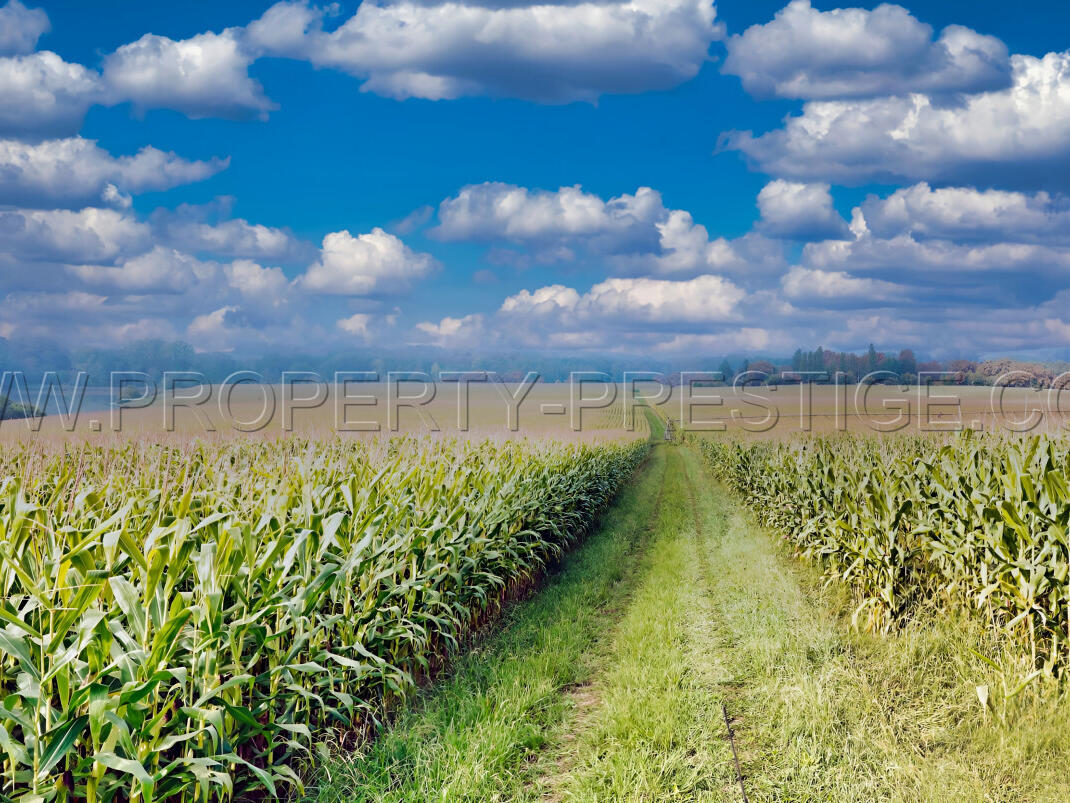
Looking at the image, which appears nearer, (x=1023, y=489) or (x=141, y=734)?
(x=141, y=734)

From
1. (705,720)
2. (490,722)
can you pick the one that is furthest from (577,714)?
(705,720)

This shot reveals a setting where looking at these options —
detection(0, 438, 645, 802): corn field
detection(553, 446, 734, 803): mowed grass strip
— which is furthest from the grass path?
detection(0, 438, 645, 802): corn field

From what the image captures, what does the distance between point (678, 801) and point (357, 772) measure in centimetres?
210

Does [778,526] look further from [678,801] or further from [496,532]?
[678,801]

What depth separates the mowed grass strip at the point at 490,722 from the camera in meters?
4.29

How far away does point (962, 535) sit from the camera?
281 inches

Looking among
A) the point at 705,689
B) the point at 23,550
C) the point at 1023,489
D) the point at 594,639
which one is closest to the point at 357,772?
the point at 23,550

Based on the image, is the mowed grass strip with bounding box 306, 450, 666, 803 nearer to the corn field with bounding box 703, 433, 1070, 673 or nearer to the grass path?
the grass path

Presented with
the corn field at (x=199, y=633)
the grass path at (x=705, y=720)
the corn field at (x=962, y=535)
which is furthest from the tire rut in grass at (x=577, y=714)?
the corn field at (x=962, y=535)

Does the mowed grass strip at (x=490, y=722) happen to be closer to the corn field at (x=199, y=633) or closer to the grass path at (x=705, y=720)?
the grass path at (x=705, y=720)

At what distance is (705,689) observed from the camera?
5984mm

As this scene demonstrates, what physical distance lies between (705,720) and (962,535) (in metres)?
3.86

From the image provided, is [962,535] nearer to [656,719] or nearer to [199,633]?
[656,719]

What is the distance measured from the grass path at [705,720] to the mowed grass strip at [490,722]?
0.6 inches
